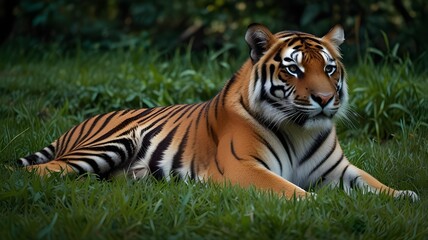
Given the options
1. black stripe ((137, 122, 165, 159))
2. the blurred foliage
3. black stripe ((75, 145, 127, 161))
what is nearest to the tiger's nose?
black stripe ((137, 122, 165, 159))

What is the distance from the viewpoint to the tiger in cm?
435

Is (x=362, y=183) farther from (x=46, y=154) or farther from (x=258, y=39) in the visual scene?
(x=46, y=154)

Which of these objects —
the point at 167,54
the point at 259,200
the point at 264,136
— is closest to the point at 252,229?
the point at 259,200

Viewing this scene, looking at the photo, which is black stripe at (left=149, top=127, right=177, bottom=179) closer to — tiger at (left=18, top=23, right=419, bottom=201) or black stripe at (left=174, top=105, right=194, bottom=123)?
tiger at (left=18, top=23, right=419, bottom=201)

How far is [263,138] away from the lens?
4.53 metres

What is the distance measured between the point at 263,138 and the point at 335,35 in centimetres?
82

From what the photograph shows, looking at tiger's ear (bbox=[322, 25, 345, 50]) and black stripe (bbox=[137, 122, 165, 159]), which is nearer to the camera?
tiger's ear (bbox=[322, 25, 345, 50])

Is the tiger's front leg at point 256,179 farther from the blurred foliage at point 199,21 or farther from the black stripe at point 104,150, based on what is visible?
the blurred foliage at point 199,21

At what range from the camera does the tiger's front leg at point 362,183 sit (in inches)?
169

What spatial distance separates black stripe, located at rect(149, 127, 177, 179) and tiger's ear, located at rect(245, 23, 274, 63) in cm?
84

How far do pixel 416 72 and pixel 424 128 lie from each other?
1.68 m

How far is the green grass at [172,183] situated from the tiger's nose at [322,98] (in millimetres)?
502

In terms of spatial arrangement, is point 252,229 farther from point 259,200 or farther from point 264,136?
point 264,136

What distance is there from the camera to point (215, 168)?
461cm
